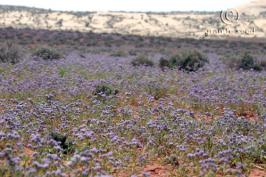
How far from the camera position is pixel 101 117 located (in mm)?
7594

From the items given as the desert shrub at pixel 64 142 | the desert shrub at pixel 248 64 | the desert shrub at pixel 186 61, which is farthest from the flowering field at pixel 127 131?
the desert shrub at pixel 248 64

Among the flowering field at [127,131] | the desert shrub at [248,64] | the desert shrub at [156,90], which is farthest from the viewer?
the desert shrub at [248,64]

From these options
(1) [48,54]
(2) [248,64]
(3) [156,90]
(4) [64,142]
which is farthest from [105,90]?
(2) [248,64]

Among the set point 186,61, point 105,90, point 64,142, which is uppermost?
point 186,61

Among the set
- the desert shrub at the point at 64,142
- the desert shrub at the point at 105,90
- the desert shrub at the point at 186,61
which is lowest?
the desert shrub at the point at 64,142

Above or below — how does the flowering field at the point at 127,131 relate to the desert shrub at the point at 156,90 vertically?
below

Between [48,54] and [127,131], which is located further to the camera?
[48,54]

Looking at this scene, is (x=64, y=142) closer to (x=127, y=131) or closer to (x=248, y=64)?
(x=127, y=131)

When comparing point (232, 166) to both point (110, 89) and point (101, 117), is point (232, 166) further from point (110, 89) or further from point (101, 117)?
point (110, 89)

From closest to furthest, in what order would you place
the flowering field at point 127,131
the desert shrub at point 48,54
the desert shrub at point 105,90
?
the flowering field at point 127,131 → the desert shrub at point 105,90 → the desert shrub at point 48,54

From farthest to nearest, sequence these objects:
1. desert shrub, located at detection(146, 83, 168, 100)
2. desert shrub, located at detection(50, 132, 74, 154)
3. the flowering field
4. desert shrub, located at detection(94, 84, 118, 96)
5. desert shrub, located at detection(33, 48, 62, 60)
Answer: desert shrub, located at detection(33, 48, 62, 60) < desert shrub, located at detection(146, 83, 168, 100) < desert shrub, located at detection(94, 84, 118, 96) < desert shrub, located at detection(50, 132, 74, 154) < the flowering field

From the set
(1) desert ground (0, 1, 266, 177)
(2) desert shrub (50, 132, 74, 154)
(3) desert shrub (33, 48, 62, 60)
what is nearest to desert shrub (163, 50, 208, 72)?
(3) desert shrub (33, 48, 62, 60)

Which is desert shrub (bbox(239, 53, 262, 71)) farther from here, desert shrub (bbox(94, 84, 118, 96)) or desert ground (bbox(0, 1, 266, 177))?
desert shrub (bbox(94, 84, 118, 96))

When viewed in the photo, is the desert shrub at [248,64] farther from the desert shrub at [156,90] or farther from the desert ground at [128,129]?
the desert shrub at [156,90]
